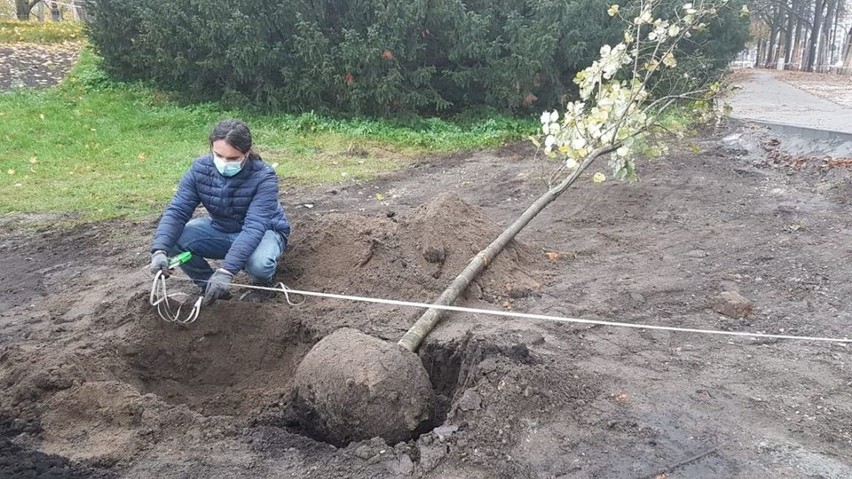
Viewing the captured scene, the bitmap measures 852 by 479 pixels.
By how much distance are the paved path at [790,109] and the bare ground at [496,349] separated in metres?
4.27

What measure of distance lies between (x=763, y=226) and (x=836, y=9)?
38415mm

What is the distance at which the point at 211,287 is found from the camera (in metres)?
3.79

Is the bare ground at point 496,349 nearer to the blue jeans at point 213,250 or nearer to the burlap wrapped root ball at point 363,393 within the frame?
the burlap wrapped root ball at point 363,393

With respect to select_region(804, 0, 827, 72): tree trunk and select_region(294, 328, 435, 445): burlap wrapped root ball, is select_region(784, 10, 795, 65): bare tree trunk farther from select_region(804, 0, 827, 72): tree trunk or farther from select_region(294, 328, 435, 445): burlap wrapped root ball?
select_region(294, 328, 435, 445): burlap wrapped root ball

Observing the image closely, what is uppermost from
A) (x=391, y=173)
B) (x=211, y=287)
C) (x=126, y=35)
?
(x=126, y=35)

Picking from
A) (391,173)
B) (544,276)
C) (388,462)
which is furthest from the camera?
(391,173)

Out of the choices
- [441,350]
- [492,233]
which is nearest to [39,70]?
[492,233]

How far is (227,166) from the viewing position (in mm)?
4207

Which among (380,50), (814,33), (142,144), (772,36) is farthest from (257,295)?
(772,36)

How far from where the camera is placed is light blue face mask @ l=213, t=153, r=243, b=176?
13.8 feet

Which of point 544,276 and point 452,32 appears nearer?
point 544,276

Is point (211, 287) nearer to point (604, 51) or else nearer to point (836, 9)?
point (604, 51)

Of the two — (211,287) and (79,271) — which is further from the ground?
(211,287)

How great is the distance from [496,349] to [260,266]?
5.59 feet
